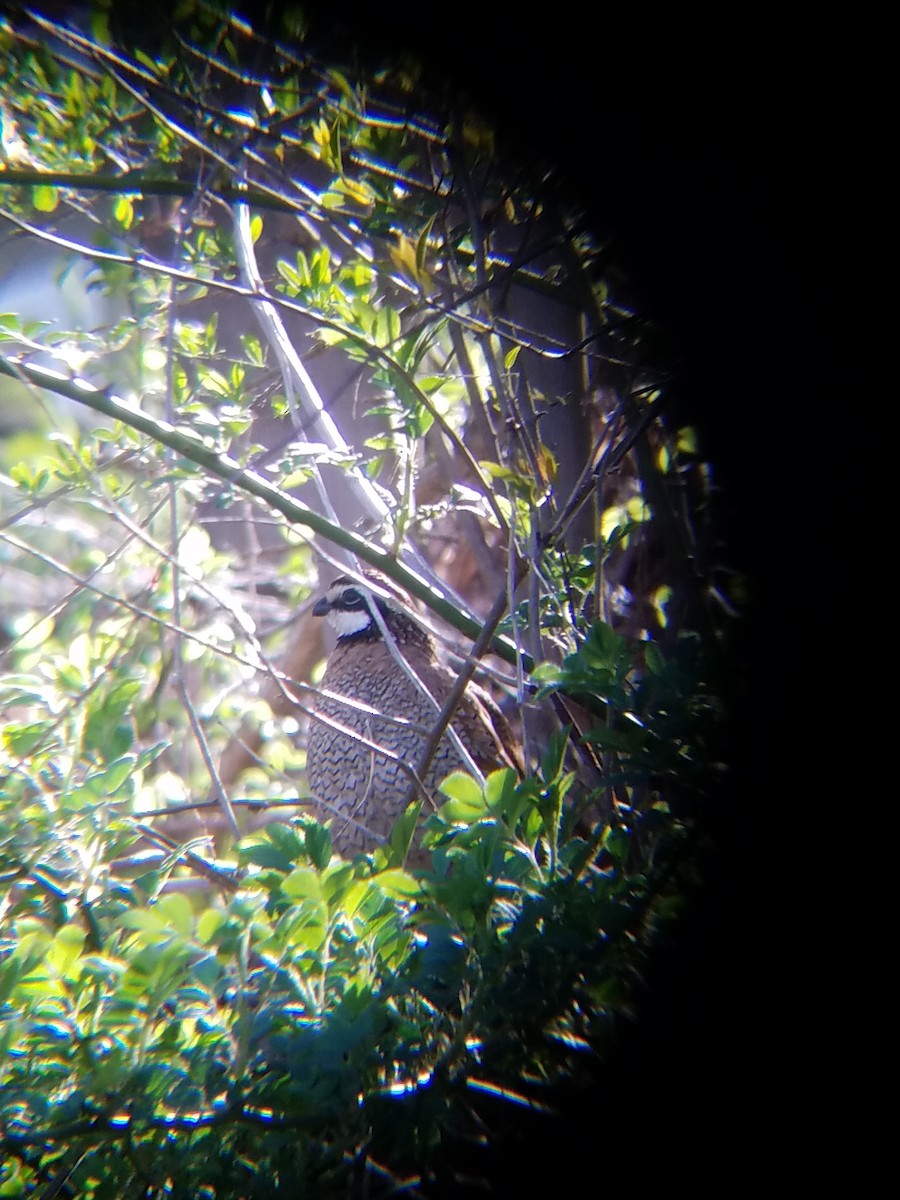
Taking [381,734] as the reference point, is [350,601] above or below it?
above

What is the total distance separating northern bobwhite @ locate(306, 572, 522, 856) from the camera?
9.86 ft

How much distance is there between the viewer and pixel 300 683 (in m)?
2.00

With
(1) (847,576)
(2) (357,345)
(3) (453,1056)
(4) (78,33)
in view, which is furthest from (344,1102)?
(4) (78,33)

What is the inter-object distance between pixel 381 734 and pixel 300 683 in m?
1.18

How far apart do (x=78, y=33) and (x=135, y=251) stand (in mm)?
458

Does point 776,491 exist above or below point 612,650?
above

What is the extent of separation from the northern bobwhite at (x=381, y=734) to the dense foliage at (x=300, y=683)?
275mm

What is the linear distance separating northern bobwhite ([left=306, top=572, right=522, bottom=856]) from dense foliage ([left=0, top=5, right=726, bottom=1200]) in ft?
0.90

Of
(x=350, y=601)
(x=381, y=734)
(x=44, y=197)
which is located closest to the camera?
(x=44, y=197)

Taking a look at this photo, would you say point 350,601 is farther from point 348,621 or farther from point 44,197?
point 44,197

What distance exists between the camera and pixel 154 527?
11.2ft

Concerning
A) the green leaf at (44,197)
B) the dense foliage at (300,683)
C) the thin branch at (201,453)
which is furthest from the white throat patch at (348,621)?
the green leaf at (44,197)

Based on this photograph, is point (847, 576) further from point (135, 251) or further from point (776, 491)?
point (135, 251)

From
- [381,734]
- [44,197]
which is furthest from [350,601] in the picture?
[44,197]
